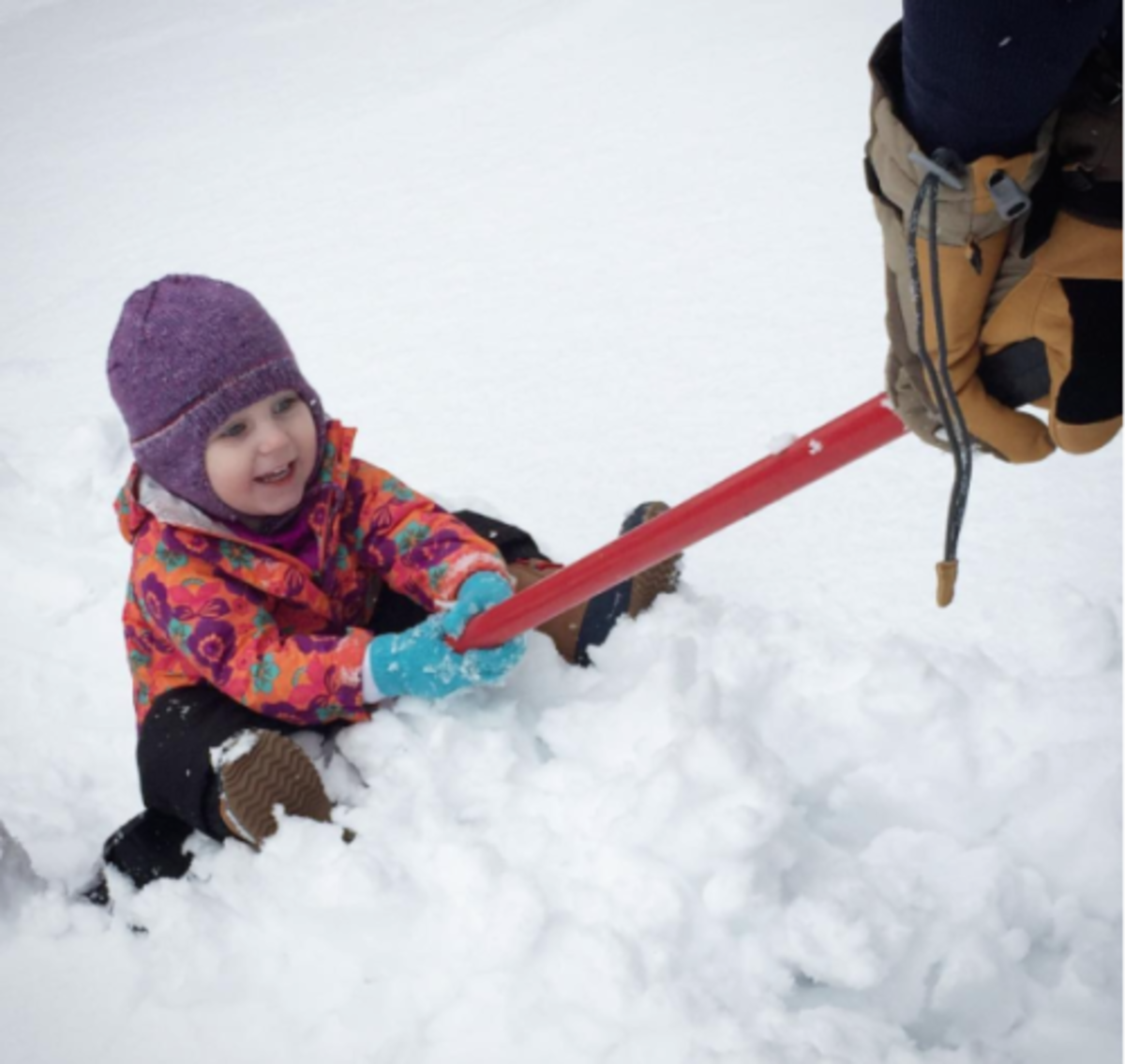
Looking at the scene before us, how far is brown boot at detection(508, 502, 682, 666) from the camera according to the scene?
1546 mm

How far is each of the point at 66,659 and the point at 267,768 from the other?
0.92 metres

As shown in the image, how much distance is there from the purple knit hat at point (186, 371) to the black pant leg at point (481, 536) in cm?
35

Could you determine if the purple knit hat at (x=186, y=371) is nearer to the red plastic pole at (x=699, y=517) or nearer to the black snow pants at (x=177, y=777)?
the black snow pants at (x=177, y=777)

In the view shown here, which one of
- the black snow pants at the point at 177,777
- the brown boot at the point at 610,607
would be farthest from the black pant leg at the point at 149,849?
the brown boot at the point at 610,607

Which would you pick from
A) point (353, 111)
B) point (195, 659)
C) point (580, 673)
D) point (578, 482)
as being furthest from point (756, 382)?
point (353, 111)

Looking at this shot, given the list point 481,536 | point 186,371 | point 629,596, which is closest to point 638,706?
point 629,596

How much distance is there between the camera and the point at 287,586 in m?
1.54

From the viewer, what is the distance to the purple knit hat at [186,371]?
1439mm

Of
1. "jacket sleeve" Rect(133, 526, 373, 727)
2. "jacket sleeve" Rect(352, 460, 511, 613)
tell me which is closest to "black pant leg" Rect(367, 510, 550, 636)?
"jacket sleeve" Rect(352, 460, 511, 613)

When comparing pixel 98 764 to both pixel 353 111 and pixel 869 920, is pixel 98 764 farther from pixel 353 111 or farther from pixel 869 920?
pixel 353 111

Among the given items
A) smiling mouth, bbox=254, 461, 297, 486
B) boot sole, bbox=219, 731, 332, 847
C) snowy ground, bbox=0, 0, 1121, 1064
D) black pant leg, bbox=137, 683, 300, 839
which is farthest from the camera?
smiling mouth, bbox=254, 461, 297, 486

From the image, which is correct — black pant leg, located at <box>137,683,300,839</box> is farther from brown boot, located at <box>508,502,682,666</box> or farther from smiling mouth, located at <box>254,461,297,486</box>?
brown boot, located at <box>508,502,682,666</box>

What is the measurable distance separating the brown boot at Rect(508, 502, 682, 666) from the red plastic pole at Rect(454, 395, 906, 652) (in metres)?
0.16

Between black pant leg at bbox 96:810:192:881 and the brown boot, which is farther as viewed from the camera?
the brown boot
